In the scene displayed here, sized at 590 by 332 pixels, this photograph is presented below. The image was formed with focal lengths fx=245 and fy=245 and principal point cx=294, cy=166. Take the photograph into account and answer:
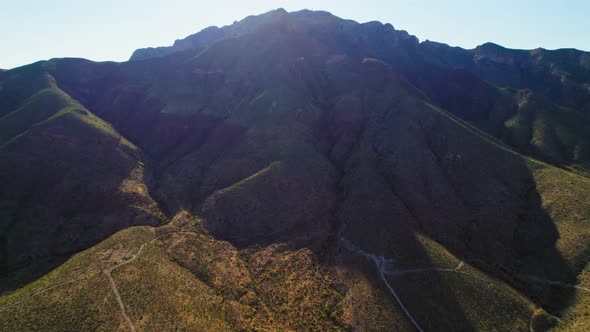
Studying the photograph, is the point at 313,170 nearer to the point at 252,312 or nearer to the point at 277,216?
the point at 277,216

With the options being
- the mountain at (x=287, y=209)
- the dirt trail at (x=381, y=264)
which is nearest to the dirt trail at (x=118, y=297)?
the mountain at (x=287, y=209)

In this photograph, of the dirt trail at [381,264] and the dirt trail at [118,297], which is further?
the dirt trail at [381,264]

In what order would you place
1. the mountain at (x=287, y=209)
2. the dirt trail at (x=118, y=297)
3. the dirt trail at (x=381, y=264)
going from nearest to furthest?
the dirt trail at (x=118, y=297), the dirt trail at (x=381, y=264), the mountain at (x=287, y=209)

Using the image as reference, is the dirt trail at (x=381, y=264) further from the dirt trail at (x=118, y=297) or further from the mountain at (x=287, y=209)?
the dirt trail at (x=118, y=297)

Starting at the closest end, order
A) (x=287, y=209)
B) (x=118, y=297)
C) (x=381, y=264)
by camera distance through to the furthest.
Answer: (x=118, y=297) < (x=381, y=264) < (x=287, y=209)

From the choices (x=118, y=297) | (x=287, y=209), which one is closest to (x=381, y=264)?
(x=287, y=209)

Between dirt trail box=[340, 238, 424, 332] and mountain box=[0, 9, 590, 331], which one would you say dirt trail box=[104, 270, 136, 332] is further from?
dirt trail box=[340, 238, 424, 332]

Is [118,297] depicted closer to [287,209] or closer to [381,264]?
[287,209]

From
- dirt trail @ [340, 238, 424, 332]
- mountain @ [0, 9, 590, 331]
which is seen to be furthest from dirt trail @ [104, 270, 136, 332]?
dirt trail @ [340, 238, 424, 332]

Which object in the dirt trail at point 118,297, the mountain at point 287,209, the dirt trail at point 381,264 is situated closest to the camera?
the dirt trail at point 118,297
